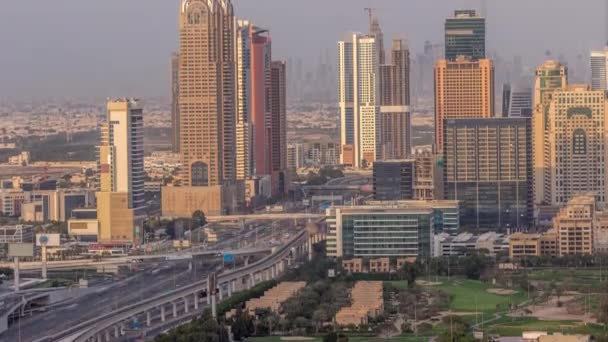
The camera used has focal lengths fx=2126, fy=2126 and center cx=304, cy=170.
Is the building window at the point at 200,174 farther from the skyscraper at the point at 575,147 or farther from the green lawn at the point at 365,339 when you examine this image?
the green lawn at the point at 365,339

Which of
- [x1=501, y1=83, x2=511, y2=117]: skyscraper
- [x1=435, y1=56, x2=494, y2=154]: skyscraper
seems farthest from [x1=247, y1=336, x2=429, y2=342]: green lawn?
[x1=501, y1=83, x2=511, y2=117]: skyscraper

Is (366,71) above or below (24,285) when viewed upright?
above

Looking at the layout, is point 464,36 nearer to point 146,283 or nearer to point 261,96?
point 261,96

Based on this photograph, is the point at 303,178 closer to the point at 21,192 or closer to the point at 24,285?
the point at 21,192

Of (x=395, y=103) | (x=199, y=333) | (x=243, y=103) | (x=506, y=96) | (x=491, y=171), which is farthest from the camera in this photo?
(x=395, y=103)

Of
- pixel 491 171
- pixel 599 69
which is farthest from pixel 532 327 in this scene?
pixel 599 69

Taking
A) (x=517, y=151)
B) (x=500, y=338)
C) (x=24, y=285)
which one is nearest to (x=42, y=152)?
(x=517, y=151)
